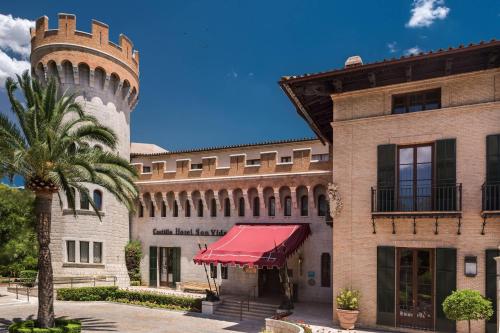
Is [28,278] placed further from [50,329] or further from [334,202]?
[334,202]

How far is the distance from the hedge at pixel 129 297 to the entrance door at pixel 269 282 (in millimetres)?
4914

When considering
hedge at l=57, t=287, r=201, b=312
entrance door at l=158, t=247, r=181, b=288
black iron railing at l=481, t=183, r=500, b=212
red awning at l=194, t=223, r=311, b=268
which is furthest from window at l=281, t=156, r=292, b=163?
black iron railing at l=481, t=183, r=500, b=212

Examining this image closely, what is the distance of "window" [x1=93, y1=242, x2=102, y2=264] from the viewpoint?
31656mm

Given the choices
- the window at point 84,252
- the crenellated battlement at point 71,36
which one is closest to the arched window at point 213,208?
the window at point 84,252

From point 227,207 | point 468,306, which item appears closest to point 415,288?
point 468,306

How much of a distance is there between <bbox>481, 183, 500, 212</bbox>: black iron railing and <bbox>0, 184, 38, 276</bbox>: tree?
30500 mm

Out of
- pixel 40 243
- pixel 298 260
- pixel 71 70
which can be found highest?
pixel 71 70

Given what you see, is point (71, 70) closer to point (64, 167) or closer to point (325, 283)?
point (64, 167)

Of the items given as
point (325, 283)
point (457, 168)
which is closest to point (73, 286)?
point (325, 283)

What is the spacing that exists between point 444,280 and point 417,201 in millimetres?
3176

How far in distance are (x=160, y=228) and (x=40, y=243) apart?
1500cm

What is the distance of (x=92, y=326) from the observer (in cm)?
2119

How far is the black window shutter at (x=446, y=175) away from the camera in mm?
16609

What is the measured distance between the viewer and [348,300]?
18016mm
